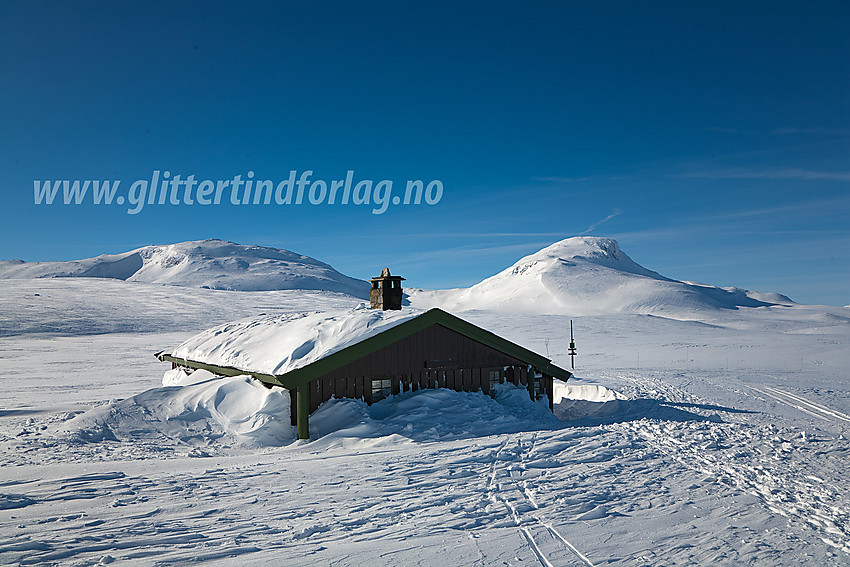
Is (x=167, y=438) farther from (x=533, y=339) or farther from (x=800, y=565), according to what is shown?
(x=533, y=339)

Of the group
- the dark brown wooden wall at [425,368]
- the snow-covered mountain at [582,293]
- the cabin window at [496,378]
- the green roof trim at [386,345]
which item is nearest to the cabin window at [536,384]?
the dark brown wooden wall at [425,368]

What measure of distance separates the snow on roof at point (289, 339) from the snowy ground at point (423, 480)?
3.16 feet

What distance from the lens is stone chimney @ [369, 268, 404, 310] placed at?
64.5ft

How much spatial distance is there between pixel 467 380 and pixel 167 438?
26.9 ft

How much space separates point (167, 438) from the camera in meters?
13.9

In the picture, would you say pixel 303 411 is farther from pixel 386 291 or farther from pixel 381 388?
pixel 386 291

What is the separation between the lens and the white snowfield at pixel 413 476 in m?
7.09

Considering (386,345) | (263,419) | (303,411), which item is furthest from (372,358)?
(263,419)

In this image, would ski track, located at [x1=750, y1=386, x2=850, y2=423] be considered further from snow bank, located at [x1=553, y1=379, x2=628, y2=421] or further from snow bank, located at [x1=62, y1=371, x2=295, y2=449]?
snow bank, located at [x1=62, y1=371, x2=295, y2=449]

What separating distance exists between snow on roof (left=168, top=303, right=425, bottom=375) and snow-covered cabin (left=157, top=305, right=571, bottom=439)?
0.10 ft

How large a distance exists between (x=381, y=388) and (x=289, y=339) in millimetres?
3138

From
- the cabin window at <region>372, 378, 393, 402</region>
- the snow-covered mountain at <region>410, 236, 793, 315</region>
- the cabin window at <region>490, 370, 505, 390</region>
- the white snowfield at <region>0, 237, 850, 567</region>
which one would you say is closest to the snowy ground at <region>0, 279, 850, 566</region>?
the white snowfield at <region>0, 237, 850, 567</region>

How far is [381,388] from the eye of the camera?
1579 cm

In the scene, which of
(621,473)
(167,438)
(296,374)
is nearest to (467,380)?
(296,374)
